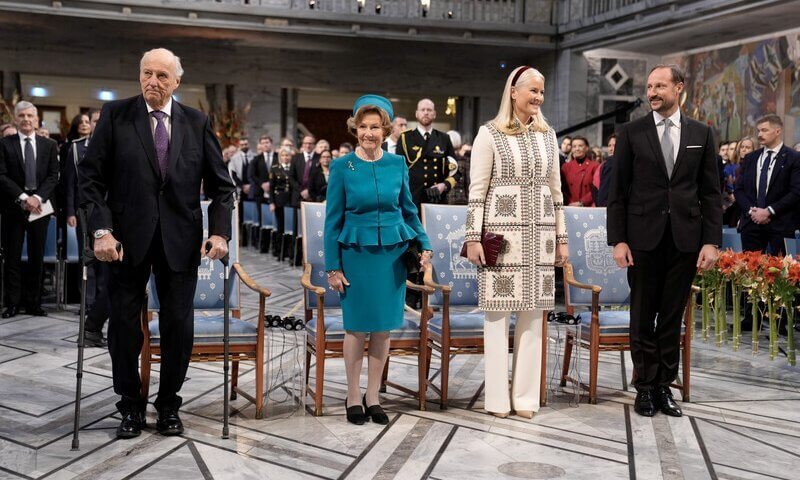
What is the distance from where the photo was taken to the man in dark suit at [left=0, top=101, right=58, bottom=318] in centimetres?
691

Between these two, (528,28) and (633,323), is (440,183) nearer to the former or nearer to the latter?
(633,323)

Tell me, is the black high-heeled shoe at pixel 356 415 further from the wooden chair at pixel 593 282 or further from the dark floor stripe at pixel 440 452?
the wooden chair at pixel 593 282

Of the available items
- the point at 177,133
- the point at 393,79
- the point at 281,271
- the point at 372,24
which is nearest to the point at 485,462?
the point at 177,133

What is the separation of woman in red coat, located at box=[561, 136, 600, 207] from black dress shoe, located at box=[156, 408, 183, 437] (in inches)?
234

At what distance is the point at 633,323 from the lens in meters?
4.35

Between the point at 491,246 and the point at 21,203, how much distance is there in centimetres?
429

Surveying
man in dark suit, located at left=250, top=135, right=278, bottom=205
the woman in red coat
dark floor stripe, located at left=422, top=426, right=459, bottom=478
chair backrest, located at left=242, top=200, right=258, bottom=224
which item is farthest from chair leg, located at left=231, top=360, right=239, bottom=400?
chair backrest, located at left=242, top=200, right=258, bottom=224

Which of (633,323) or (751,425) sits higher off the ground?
(633,323)

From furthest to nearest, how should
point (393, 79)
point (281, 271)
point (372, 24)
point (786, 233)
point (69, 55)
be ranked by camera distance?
point (393, 79) < point (69, 55) < point (372, 24) < point (281, 271) < point (786, 233)

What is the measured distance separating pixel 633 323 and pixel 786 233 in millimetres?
3345

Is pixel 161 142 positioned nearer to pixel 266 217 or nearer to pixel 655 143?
pixel 655 143

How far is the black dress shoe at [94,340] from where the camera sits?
577 centimetres

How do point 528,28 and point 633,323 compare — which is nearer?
point 633,323

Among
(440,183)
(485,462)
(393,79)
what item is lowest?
(485,462)
